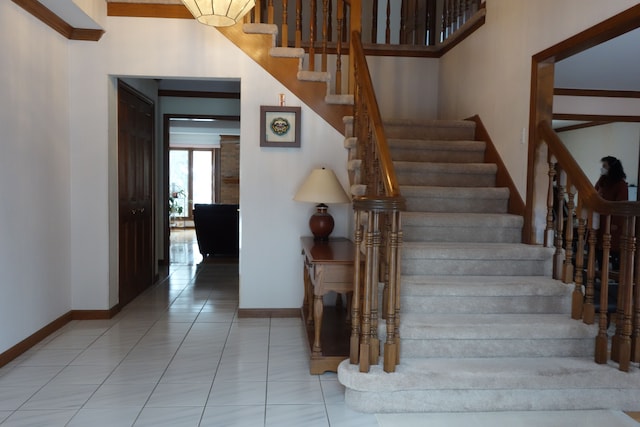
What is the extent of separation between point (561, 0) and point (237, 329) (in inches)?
136

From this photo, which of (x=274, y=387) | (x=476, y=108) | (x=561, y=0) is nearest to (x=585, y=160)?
(x=476, y=108)

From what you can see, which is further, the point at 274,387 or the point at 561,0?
the point at 561,0

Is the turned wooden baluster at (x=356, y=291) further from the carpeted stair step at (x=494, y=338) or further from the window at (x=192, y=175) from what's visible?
the window at (x=192, y=175)

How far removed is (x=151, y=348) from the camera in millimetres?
3598

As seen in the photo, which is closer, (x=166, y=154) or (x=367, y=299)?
(x=367, y=299)

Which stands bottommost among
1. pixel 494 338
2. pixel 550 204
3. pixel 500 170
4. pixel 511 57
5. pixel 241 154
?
pixel 494 338

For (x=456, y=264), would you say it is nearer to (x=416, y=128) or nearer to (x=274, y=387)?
(x=274, y=387)

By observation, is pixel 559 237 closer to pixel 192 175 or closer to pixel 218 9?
pixel 218 9

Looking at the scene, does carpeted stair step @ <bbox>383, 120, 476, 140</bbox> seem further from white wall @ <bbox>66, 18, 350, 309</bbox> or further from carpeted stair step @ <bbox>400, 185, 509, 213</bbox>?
carpeted stair step @ <bbox>400, 185, 509, 213</bbox>

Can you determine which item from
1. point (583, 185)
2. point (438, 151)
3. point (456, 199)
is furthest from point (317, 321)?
point (438, 151)

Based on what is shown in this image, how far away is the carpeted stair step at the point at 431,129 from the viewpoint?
458 centimetres

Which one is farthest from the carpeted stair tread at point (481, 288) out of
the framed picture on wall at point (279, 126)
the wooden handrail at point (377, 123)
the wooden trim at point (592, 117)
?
the wooden trim at point (592, 117)

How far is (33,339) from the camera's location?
11.7 feet

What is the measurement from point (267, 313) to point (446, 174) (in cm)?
203
